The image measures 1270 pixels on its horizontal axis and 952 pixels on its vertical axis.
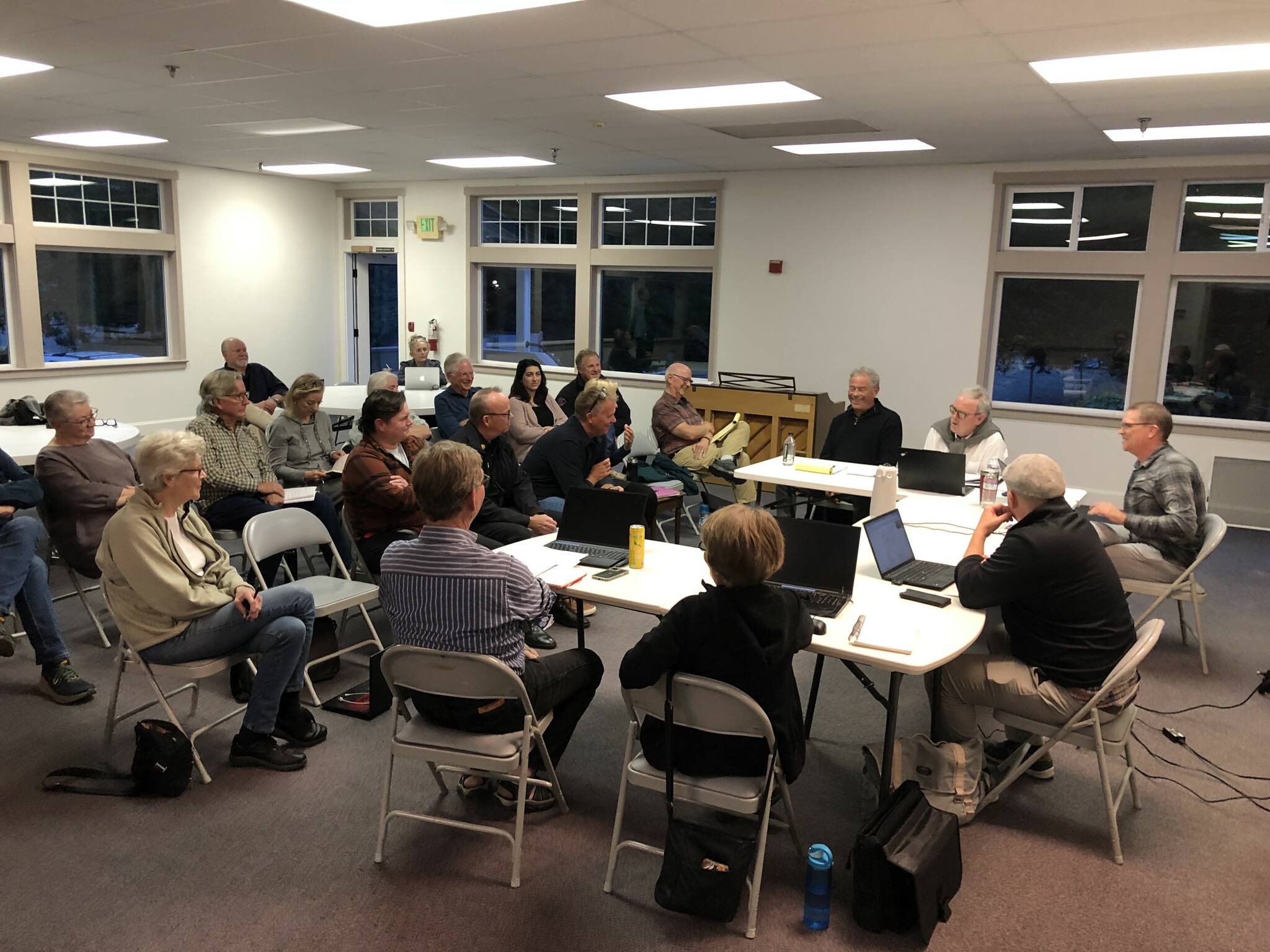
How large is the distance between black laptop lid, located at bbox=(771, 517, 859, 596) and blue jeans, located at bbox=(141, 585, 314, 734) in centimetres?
179

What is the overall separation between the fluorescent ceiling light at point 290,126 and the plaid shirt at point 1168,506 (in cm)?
584

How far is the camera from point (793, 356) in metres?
9.18

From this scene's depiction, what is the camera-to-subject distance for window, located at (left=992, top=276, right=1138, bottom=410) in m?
8.04

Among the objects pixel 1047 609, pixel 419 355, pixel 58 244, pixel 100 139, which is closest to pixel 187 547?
pixel 1047 609

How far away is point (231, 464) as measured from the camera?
495 cm

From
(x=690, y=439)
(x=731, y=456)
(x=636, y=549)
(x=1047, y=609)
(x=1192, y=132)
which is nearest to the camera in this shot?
(x=1047, y=609)

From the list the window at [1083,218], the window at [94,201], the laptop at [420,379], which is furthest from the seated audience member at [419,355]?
the window at [1083,218]

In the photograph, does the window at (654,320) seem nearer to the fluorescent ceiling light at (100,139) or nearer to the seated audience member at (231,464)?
the fluorescent ceiling light at (100,139)

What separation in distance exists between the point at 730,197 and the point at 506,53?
189 inches

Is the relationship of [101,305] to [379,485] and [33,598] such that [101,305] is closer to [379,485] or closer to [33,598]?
[33,598]

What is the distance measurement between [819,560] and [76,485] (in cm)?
342

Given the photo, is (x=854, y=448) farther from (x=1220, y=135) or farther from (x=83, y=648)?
(x=83, y=648)

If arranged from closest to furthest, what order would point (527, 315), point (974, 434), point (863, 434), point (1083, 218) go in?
point (974, 434) → point (863, 434) → point (1083, 218) → point (527, 315)

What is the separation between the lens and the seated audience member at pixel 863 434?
6.26 metres
